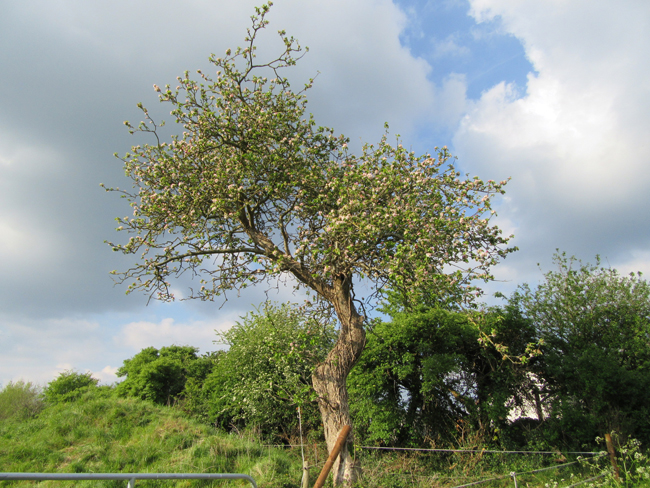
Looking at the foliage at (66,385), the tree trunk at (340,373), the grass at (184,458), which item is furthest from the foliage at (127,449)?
the foliage at (66,385)

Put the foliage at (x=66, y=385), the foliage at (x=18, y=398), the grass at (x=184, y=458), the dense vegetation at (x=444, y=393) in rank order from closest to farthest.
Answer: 1. the grass at (x=184, y=458)
2. the dense vegetation at (x=444, y=393)
3. the foliage at (x=18, y=398)
4. the foliage at (x=66, y=385)

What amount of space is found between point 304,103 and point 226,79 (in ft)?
6.36

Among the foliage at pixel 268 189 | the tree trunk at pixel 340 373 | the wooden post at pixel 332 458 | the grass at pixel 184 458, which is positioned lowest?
the grass at pixel 184 458

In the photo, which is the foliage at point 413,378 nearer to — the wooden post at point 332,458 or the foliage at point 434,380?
the foliage at point 434,380

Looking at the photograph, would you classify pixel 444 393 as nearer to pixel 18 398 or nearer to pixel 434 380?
pixel 434 380

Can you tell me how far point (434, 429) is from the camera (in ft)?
47.9

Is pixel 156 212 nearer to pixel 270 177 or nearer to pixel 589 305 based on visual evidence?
pixel 270 177

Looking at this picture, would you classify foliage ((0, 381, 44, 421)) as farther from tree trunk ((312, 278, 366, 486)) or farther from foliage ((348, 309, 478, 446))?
tree trunk ((312, 278, 366, 486))

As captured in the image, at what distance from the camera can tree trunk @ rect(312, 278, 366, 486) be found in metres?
7.72

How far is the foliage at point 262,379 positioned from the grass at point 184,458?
2480mm

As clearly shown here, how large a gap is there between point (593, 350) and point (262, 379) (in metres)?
13.1

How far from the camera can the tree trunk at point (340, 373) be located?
7.72 metres

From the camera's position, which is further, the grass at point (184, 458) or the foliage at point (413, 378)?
the foliage at point (413, 378)

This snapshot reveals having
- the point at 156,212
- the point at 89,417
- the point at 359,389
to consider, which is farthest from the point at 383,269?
the point at 89,417
